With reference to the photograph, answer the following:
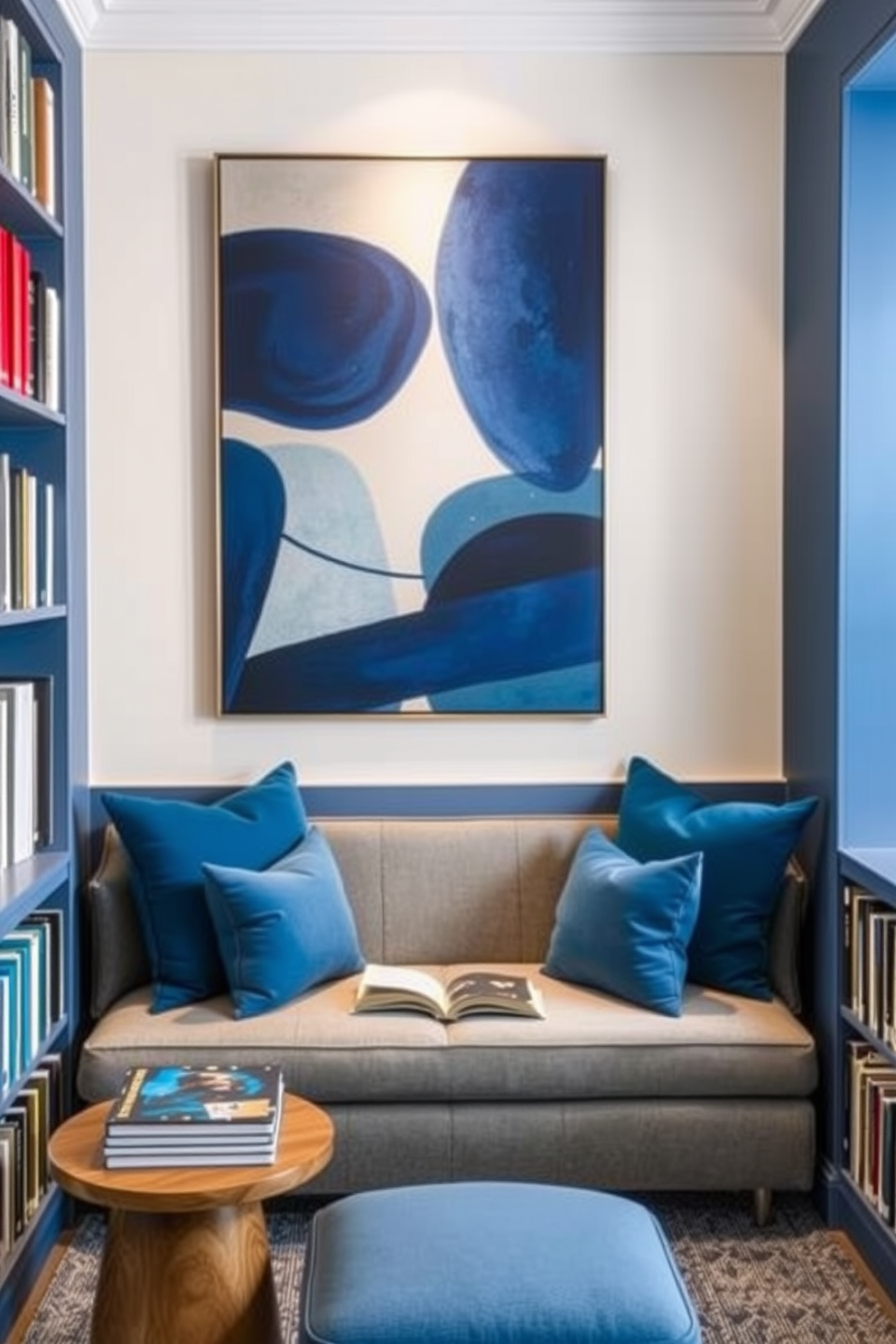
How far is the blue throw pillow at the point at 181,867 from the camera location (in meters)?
3.21

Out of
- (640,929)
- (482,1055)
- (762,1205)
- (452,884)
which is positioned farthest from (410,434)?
(762,1205)

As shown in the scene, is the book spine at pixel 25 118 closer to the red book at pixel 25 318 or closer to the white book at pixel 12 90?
the white book at pixel 12 90

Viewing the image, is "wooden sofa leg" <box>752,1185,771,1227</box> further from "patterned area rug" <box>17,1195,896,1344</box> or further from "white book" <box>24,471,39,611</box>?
"white book" <box>24,471,39,611</box>

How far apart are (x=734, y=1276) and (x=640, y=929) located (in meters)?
0.70

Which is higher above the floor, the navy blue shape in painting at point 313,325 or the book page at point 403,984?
the navy blue shape in painting at point 313,325

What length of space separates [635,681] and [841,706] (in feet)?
2.08

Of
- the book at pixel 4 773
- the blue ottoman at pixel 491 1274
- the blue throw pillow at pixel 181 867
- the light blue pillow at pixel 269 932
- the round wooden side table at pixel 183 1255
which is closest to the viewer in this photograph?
the blue ottoman at pixel 491 1274

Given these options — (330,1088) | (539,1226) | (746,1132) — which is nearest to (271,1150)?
(539,1226)

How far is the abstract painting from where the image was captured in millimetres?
3535

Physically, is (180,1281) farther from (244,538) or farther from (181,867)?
(244,538)

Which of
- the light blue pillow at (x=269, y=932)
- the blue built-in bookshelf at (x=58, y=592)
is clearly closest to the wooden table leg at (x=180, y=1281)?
the blue built-in bookshelf at (x=58, y=592)

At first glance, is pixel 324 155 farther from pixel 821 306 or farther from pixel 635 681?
pixel 635 681

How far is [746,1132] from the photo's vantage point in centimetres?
306

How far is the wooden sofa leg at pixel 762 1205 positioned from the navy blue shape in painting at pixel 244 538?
1666 mm
